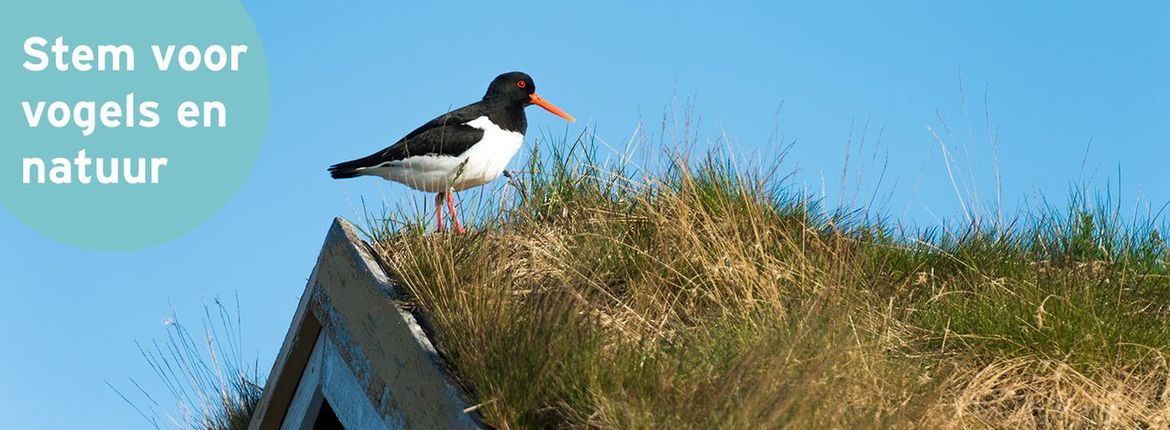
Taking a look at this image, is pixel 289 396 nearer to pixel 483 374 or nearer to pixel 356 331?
pixel 356 331

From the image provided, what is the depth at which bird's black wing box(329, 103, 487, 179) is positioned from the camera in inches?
300

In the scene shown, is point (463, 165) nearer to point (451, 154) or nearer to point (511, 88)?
point (451, 154)

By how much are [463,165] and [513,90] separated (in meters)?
1.21

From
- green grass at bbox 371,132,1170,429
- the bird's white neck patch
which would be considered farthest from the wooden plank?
the bird's white neck patch

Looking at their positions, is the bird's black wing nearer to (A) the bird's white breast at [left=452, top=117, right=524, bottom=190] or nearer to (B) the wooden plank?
(A) the bird's white breast at [left=452, top=117, right=524, bottom=190]

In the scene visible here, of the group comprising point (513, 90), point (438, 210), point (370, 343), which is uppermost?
point (513, 90)

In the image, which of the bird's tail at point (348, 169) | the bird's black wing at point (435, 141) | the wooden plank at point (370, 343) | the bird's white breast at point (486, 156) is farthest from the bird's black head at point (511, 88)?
the wooden plank at point (370, 343)

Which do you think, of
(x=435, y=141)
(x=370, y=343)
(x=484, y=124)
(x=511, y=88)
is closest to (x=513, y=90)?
(x=511, y=88)

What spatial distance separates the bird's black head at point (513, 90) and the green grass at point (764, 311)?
22.2 inches

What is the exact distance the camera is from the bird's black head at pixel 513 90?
8.43 metres

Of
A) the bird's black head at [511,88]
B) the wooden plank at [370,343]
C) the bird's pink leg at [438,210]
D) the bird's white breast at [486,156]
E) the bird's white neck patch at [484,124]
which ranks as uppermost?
the bird's black head at [511,88]

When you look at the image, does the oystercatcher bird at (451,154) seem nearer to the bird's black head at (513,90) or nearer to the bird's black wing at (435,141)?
the bird's black wing at (435,141)

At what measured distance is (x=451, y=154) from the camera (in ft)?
24.9

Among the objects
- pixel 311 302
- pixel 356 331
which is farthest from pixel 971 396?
pixel 311 302
